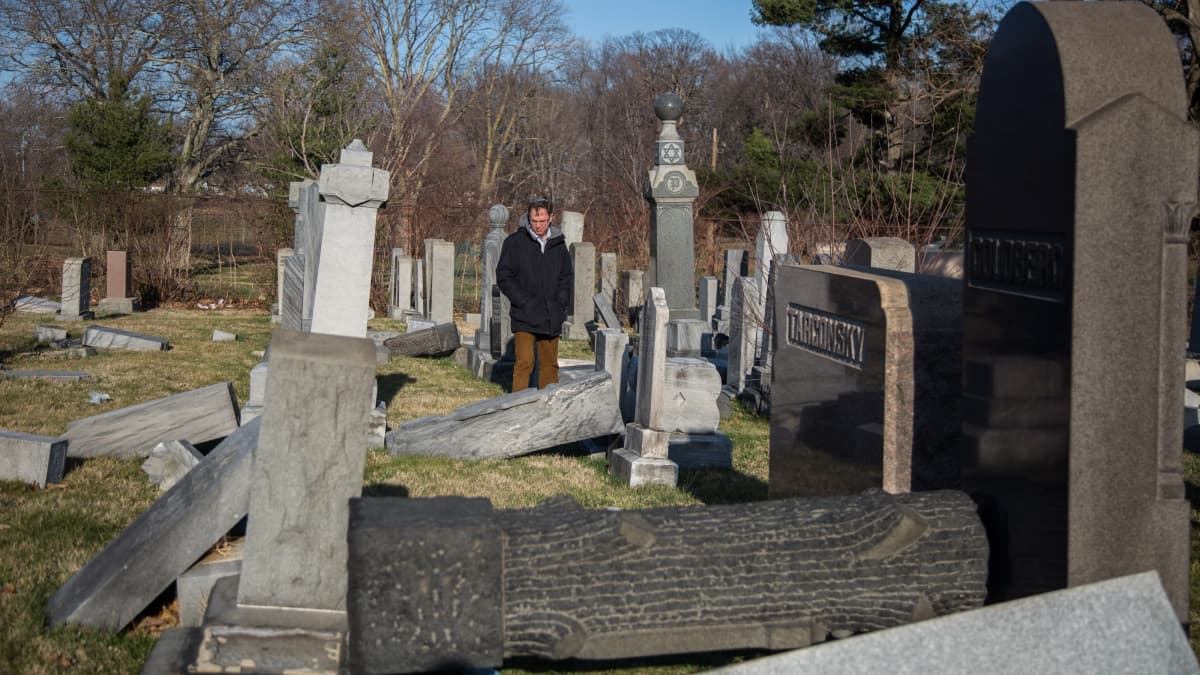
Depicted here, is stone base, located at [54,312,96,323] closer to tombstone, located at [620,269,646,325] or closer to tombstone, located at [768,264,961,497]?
tombstone, located at [620,269,646,325]

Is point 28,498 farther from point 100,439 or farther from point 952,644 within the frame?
point 952,644

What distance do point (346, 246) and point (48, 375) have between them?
4.71m

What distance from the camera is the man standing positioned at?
31.7 feet

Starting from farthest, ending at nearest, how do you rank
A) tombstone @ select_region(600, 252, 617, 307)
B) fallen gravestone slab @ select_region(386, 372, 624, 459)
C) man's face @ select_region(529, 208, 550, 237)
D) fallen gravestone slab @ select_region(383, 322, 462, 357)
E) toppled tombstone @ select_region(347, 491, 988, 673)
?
tombstone @ select_region(600, 252, 617, 307) → fallen gravestone slab @ select_region(383, 322, 462, 357) → man's face @ select_region(529, 208, 550, 237) → fallen gravestone slab @ select_region(386, 372, 624, 459) → toppled tombstone @ select_region(347, 491, 988, 673)

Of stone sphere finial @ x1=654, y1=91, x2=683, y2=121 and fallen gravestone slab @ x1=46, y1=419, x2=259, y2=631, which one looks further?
stone sphere finial @ x1=654, y1=91, x2=683, y2=121

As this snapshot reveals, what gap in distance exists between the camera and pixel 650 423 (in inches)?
299

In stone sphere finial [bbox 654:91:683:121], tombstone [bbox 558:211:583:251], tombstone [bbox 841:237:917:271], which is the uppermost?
stone sphere finial [bbox 654:91:683:121]

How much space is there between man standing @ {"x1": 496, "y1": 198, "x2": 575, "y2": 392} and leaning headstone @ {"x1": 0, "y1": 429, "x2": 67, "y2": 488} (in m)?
3.94

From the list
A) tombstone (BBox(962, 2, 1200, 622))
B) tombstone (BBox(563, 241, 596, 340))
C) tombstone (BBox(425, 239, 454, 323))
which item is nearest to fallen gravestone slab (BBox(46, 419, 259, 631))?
tombstone (BBox(962, 2, 1200, 622))

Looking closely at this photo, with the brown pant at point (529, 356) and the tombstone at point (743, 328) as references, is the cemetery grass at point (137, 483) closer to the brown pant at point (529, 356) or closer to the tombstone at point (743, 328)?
the brown pant at point (529, 356)

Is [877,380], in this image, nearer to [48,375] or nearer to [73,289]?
[48,375]

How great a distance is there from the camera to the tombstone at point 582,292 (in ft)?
55.4

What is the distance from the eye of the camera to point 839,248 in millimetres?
12219

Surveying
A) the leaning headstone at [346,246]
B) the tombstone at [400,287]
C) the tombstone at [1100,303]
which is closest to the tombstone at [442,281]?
the tombstone at [400,287]
